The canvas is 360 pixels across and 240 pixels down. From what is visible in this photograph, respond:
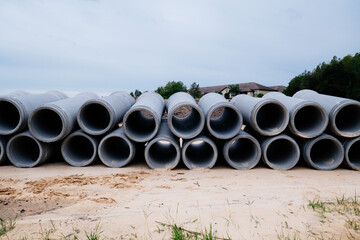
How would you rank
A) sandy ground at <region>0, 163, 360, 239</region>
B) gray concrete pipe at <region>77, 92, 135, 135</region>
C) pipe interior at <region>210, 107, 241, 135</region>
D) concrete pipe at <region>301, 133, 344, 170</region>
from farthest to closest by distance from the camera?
pipe interior at <region>210, 107, 241, 135</region>, gray concrete pipe at <region>77, 92, 135, 135</region>, concrete pipe at <region>301, 133, 344, 170</region>, sandy ground at <region>0, 163, 360, 239</region>

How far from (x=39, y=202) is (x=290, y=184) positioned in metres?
3.49

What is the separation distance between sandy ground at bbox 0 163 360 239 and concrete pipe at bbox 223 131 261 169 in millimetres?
194

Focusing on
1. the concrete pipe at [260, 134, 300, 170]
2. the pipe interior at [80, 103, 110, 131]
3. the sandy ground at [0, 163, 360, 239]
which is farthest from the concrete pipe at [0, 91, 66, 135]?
the concrete pipe at [260, 134, 300, 170]

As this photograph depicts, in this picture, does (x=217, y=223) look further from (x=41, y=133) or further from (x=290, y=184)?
(x=41, y=133)

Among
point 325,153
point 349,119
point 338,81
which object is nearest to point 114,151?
point 325,153

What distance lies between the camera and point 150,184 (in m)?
3.76

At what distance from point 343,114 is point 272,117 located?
4.85 feet

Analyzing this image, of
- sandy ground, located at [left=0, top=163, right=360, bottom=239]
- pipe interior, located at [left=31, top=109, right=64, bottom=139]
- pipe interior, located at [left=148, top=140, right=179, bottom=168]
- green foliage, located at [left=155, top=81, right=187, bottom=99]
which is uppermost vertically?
green foliage, located at [left=155, top=81, right=187, bottom=99]

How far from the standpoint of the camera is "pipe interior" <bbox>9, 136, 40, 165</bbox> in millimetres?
4824

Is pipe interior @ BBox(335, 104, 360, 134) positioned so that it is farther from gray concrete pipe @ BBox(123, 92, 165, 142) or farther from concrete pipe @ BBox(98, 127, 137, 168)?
concrete pipe @ BBox(98, 127, 137, 168)

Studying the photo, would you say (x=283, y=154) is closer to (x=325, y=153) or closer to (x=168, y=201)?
(x=325, y=153)

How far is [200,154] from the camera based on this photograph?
18.2 feet

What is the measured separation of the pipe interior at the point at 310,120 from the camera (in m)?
4.70

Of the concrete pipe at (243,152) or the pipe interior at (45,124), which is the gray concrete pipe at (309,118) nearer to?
the concrete pipe at (243,152)
